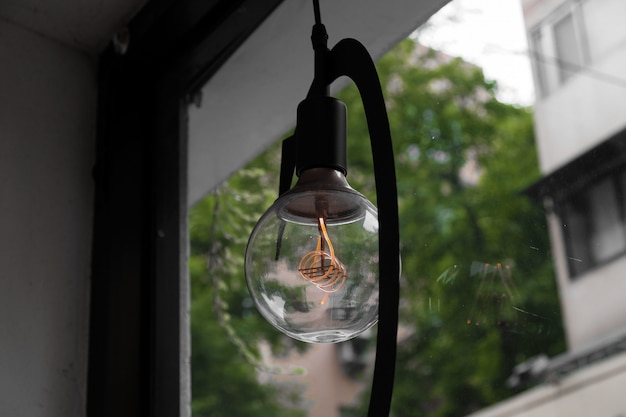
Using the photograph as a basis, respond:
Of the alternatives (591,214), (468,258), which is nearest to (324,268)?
(591,214)

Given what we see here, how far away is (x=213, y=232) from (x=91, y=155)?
229 mm

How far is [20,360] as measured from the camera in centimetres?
66

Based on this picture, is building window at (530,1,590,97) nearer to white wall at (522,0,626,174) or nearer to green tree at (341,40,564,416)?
white wall at (522,0,626,174)

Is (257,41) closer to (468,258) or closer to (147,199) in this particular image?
(147,199)

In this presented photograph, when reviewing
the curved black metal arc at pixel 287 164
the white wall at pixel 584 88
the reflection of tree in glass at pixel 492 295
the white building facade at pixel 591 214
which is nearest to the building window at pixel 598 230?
the white building facade at pixel 591 214

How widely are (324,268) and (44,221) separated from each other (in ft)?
1.31

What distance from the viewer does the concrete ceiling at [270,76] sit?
768 mm

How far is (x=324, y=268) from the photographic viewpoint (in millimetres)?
429

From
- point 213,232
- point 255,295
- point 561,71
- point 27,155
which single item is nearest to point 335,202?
point 255,295

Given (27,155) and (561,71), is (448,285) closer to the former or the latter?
(27,155)

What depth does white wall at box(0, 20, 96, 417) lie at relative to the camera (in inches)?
26.4

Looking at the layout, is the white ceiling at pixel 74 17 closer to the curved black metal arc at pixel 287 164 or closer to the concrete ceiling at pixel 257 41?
the concrete ceiling at pixel 257 41

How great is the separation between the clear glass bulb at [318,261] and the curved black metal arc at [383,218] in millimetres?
26

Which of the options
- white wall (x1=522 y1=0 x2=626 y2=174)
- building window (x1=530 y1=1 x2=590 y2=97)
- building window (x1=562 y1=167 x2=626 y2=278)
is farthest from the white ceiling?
building window (x1=530 y1=1 x2=590 y2=97)
